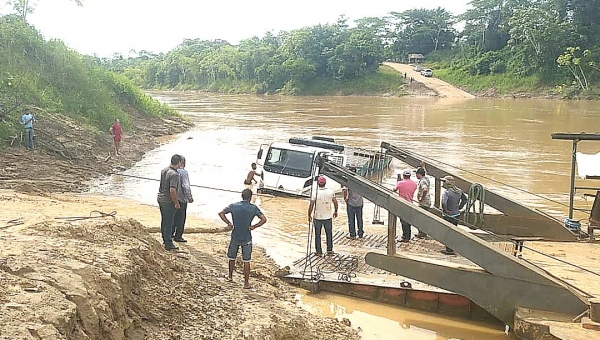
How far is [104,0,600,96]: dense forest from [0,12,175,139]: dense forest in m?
37.5

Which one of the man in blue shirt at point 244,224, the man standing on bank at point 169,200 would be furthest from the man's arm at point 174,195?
the man in blue shirt at point 244,224

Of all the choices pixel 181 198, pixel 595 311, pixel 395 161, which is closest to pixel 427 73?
pixel 395 161

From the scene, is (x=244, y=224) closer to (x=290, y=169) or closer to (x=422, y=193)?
(x=422, y=193)

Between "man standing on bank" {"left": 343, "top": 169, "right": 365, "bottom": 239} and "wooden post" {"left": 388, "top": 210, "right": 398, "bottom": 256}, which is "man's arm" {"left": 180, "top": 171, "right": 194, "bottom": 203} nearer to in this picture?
"wooden post" {"left": 388, "top": 210, "right": 398, "bottom": 256}

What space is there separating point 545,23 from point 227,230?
206 ft

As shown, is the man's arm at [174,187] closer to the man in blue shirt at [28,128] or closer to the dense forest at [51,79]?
the man in blue shirt at [28,128]

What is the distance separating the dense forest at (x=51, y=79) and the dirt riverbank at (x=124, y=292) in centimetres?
1481

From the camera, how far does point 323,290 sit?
8.11 metres

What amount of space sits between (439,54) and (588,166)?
84208 millimetres

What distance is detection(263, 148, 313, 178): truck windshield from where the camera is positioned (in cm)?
1562

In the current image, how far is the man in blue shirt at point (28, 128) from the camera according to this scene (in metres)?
16.9

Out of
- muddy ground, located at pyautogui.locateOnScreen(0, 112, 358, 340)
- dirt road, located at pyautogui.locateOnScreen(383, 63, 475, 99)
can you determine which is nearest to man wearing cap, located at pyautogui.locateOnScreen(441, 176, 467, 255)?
muddy ground, located at pyautogui.locateOnScreen(0, 112, 358, 340)

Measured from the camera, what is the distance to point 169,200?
8133mm

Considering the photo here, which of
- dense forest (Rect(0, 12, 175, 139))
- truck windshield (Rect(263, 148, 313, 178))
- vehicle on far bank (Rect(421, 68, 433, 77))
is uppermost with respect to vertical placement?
vehicle on far bank (Rect(421, 68, 433, 77))
